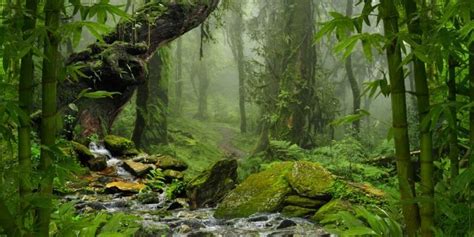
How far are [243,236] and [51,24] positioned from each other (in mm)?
4003

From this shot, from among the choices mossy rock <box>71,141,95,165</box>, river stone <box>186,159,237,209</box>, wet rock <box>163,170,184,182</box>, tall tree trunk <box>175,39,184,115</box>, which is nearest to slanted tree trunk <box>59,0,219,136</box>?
mossy rock <box>71,141,95,165</box>

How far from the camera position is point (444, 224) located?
2.17m

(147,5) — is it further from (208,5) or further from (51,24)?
(51,24)

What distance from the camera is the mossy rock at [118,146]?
10109 mm

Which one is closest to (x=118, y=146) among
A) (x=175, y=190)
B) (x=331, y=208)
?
(x=175, y=190)

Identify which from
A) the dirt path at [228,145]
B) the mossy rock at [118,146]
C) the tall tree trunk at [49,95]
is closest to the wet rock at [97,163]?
the mossy rock at [118,146]

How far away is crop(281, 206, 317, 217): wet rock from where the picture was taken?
237 inches

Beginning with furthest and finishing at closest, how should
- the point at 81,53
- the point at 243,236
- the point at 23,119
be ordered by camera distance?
the point at 81,53, the point at 243,236, the point at 23,119

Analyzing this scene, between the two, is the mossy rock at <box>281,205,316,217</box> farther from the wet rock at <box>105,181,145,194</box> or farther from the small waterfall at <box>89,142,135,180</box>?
the small waterfall at <box>89,142,135,180</box>

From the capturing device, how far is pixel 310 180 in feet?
21.3

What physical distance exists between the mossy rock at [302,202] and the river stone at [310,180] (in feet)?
0.23

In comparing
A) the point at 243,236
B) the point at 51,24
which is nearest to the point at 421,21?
the point at 51,24

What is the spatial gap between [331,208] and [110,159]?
19.0 ft

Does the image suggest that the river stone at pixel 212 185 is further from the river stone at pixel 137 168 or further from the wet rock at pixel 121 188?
the river stone at pixel 137 168
